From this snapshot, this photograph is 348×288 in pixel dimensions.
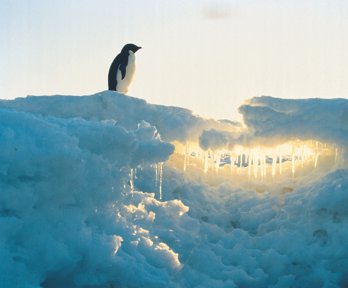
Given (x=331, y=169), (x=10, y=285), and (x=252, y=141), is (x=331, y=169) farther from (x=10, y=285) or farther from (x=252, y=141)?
(x=10, y=285)

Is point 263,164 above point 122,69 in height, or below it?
below

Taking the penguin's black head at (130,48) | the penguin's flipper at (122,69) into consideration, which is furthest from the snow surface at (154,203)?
the penguin's black head at (130,48)

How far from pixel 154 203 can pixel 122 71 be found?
6074 mm

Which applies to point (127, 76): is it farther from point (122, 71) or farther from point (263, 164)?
point (263, 164)

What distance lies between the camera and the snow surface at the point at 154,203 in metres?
5.76

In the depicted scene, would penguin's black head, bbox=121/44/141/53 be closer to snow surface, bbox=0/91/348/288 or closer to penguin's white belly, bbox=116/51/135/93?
penguin's white belly, bbox=116/51/135/93

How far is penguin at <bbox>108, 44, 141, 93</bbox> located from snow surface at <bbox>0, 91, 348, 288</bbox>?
155 inches

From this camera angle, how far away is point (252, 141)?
9.23 metres

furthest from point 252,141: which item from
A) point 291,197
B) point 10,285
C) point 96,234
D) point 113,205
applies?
point 10,285

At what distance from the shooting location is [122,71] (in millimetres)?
13406

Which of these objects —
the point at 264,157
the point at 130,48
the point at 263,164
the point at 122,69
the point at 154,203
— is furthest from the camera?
the point at 130,48

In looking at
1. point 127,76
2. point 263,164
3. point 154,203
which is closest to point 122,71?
point 127,76

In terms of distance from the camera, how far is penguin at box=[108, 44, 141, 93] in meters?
13.4

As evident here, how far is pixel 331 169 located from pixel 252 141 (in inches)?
52.4
